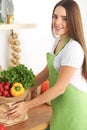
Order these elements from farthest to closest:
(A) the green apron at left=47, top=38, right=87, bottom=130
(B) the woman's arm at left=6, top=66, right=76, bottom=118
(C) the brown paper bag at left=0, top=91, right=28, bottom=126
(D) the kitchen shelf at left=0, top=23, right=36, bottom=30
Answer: (D) the kitchen shelf at left=0, top=23, right=36, bottom=30
(C) the brown paper bag at left=0, top=91, right=28, bottom=126
(A) the green apron at left=47, top=38, right=87, bottom=130
(B) the woman's arm at left=6, top=66, right=76, bottom=118

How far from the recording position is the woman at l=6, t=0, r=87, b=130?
3.40 feet

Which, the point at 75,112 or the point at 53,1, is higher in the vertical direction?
the point at 53,1

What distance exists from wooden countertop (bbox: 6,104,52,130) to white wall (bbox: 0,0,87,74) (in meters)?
0.39

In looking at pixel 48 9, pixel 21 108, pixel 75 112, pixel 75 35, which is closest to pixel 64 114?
pixel 75 112

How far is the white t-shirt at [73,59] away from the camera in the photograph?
3.43 feet

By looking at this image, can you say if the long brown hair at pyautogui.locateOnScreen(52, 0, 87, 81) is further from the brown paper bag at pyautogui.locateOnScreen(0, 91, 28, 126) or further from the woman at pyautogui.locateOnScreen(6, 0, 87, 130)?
the brown paper bag at pyautogui.locateOnScreen(0, 91, 28, 126)

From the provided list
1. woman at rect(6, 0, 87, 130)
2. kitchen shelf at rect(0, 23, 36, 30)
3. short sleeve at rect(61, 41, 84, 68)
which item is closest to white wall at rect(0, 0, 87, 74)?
kitchen shelf at rect(0, 23, 36, 30)

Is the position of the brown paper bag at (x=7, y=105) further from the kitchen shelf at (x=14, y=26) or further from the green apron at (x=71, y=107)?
the kitchen shelf at (x=14, y=26)

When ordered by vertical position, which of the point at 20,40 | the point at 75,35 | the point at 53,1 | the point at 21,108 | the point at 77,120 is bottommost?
the point at 77,120

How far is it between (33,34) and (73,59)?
860mm

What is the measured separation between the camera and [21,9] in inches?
68.6

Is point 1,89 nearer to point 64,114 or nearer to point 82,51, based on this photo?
point 64,114

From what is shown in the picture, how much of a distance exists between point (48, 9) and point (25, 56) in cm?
39

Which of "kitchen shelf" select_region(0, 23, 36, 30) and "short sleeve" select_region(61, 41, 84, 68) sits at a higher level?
"kitchen shelf" select_region(0, 23, 36, 30)
